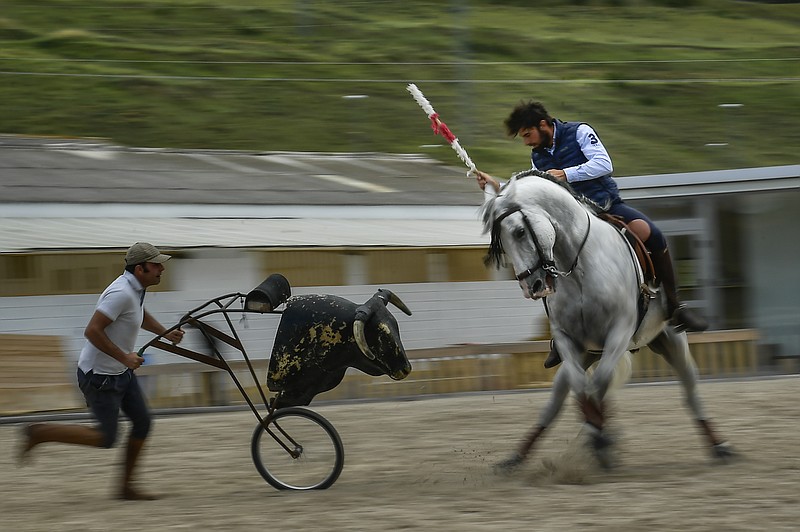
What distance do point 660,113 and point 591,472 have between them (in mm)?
34704

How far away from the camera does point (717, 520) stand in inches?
239

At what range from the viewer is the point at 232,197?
733 inches

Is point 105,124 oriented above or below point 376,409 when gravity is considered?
above

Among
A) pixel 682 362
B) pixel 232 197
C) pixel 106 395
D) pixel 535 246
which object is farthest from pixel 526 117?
pixel 232 197

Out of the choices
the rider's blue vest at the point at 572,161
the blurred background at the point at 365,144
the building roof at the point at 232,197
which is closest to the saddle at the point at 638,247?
the rider's blue vest at the point at 572,161

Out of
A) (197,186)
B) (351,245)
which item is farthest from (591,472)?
(197,186)

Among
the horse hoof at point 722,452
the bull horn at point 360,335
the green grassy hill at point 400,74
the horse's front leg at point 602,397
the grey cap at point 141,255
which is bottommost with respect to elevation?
the horse hoof at point 722,452

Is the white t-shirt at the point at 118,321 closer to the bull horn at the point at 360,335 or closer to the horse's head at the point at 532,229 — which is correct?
the bull horn at the point at 360,335

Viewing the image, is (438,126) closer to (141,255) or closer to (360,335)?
(360,335)

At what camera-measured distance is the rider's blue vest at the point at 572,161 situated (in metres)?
8.37

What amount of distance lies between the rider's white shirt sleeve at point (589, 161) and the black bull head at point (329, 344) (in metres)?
1.62

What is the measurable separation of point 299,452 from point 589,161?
9.40ft

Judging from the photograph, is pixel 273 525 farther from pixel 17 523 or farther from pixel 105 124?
pixel 105 124

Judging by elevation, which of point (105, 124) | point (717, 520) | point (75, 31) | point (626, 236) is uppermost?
point (75, 31)
